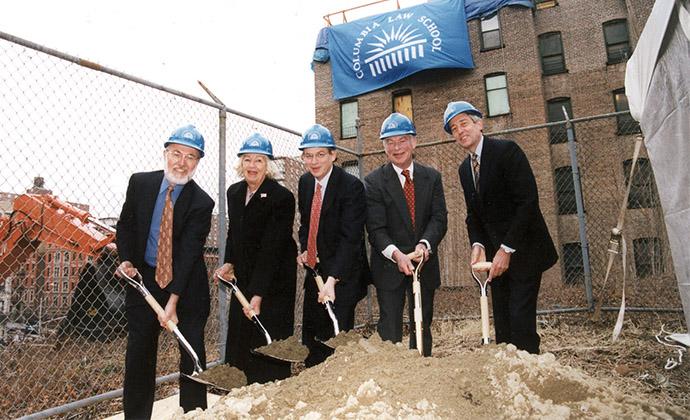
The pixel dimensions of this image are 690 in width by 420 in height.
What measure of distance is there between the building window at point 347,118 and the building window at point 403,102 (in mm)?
1927

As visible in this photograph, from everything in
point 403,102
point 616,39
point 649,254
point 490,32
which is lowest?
point 649,254

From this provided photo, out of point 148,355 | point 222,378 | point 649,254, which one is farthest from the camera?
point 649,254

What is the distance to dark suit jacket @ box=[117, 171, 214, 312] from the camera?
3.17 meters

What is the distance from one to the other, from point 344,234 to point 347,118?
59.6ft

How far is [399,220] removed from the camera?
3.79 metres

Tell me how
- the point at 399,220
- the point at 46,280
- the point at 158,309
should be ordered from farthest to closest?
the point at 46,280
the point at 399,220
the point at 158,309

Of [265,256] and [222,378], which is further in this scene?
[265,256]

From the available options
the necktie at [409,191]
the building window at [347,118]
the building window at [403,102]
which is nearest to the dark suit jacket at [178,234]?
the necktie at [409,191]

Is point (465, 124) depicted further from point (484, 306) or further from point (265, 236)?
point (265, 236)

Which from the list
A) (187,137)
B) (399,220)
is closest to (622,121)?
(399,220)

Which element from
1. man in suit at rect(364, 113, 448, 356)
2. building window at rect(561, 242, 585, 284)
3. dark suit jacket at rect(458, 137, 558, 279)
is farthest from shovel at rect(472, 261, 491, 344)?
building window at rect(561, 242, 585, 284)

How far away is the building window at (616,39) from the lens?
59.8 ft

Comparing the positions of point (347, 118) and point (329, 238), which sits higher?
point (347, 118)

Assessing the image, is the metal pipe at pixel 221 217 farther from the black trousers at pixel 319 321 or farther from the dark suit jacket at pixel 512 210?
the dark suit jacket at pixel 512 210
